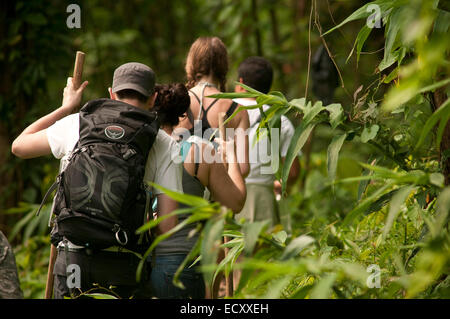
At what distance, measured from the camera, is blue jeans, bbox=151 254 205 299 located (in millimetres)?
2875

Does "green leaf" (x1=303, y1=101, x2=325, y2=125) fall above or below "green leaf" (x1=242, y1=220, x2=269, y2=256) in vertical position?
above

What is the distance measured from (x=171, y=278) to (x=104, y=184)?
0.69 m

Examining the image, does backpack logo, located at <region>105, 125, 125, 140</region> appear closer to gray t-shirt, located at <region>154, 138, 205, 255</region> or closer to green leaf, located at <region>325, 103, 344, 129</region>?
gray t-shirt, located at <region>154, 138, 205, 255</region>

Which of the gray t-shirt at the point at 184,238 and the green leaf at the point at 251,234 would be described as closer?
the green leaf at the point at 251,234

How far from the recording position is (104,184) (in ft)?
8.06

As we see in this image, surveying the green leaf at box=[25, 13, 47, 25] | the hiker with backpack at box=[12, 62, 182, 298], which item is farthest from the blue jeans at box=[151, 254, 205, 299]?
the green leaf at box=[25, 13, 47, 25]

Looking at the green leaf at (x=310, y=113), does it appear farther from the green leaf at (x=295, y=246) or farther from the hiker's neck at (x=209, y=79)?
the hiker's neck at (x=209, y=79)

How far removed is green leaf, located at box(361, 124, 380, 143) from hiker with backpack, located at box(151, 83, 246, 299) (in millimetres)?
1003

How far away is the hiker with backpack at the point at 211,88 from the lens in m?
3.57

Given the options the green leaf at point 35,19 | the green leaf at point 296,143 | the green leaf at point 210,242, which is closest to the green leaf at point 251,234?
the green leaf at point 210,242

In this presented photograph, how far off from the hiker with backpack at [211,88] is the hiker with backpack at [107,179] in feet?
2.68

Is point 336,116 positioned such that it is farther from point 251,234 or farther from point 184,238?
point 184,238

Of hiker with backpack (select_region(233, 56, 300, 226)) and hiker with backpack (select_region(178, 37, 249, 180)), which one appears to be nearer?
hiker with backpack (select_region(178, 37, 249, 180))
